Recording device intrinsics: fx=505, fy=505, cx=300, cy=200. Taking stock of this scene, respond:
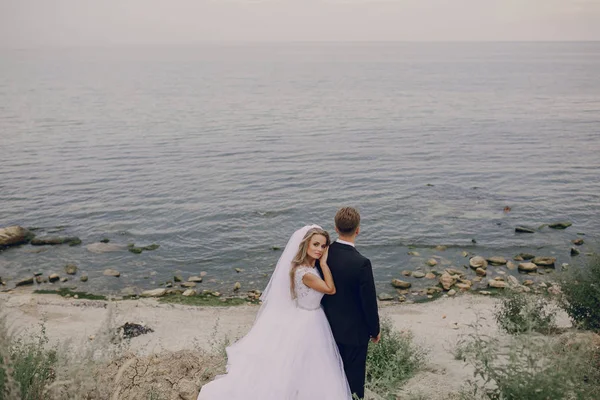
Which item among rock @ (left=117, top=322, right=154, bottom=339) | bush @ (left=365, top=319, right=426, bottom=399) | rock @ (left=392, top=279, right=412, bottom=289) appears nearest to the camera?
bush @ (left=365, top=319, right=426, bottom=399)

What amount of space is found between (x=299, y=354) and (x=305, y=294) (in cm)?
81

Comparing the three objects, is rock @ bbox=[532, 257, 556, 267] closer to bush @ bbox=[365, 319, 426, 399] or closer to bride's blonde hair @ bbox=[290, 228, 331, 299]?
bush @ bbox=[365, 319, 426, 399]

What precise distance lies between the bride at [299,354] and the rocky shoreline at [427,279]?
1037 cm

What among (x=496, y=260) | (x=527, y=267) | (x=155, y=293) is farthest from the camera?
(x=496, y=260)

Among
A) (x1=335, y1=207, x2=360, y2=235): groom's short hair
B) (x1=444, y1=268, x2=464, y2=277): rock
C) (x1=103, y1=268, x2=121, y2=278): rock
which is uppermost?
(x1=335, y1=207, x2=360, y2=235): groom's short hair

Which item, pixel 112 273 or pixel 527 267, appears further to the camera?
pixel 112 273

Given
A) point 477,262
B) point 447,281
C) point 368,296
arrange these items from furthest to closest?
point 477,262 < point 447,281 < point 368,296

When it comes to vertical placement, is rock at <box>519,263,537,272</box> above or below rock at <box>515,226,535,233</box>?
below

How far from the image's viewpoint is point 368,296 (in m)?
6.66

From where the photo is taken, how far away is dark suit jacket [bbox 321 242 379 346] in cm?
660

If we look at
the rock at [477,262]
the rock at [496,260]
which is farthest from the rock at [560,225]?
the rock at [477,262]

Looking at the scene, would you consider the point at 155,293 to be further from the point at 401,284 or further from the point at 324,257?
the point at 324,257

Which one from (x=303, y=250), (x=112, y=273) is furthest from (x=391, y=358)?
(x=112, y=273)

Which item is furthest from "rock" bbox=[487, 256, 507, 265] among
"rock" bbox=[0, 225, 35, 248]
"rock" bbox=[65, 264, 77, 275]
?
"rock" bbox=[0, 225, 35, 248]
